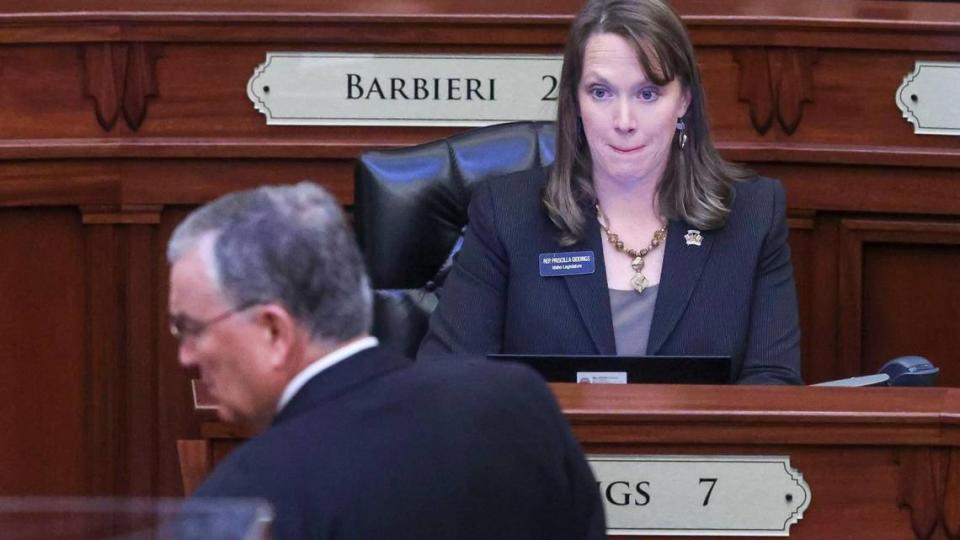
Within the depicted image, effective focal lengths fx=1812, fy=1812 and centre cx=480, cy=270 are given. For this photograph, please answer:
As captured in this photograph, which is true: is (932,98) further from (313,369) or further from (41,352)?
(313,369)

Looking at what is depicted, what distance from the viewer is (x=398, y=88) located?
361 cm

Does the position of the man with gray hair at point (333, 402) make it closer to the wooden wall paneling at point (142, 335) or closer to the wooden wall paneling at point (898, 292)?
the wooden wall paneling at point (142, 335)

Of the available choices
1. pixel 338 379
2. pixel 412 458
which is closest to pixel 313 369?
pixel 338 379

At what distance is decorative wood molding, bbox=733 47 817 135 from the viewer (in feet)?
11.9

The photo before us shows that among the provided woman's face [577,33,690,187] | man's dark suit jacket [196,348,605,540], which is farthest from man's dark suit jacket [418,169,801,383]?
man's dark suit jacket [196,348,605,540]

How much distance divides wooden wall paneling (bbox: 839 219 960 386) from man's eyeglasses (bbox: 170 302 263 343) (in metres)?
2.27

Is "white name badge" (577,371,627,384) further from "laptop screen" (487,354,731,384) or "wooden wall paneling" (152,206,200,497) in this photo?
"wooden wall paneling" (152,206,200,497)

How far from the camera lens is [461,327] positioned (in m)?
2.82

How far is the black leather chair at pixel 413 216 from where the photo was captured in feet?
9.71

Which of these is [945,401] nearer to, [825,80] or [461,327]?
[461,327]

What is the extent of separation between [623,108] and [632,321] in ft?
1.09

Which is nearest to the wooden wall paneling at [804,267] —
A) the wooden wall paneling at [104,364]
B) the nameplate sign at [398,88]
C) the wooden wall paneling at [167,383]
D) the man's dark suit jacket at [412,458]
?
the nameplate sign at [398,88]

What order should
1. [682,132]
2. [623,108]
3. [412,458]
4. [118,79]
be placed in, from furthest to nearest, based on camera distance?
[118,79] < [682,132] < [623,108] < [412,458]

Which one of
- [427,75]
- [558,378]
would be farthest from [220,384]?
[427,75]
